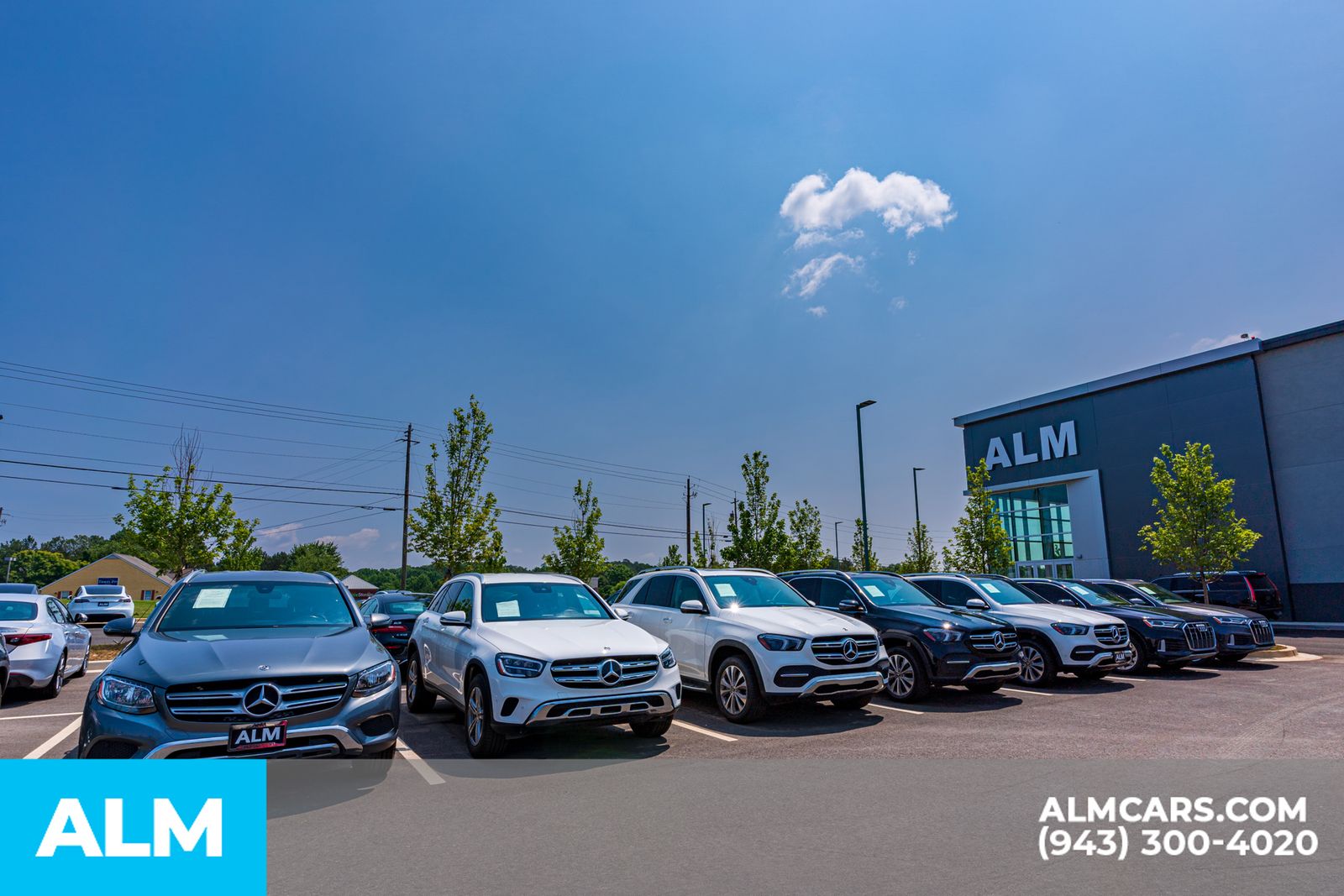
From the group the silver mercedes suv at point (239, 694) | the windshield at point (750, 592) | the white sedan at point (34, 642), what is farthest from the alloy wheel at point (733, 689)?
the white sedan at point (34, 642)

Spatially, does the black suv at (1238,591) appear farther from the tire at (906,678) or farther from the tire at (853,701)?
the tire at (853,701)

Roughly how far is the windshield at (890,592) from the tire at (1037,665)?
1682 millimetres

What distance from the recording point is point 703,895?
3918mm

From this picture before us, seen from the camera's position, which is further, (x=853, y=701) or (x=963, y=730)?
Result: (x=853, y=701)

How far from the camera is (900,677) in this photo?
1065 centimetres

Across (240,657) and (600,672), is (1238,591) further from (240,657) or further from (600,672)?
(240,657)

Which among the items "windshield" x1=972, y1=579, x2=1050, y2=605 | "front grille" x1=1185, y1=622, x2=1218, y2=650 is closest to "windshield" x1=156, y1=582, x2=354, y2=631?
"windshield" x1=972, y1=579, x2=1050, y2=605

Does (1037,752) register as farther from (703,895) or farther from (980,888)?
(703,895)

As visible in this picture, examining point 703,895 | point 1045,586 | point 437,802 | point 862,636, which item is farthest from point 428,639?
point 1045,586

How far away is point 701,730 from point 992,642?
4.49m

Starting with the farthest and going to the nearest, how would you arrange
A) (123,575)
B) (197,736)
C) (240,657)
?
1. (123,575)
2. (240,657)
3. (197,736)

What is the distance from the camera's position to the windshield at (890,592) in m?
11.7

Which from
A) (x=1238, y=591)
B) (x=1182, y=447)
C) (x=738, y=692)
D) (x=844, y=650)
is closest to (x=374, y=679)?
(x=738, y=692)

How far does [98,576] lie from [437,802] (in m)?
110
